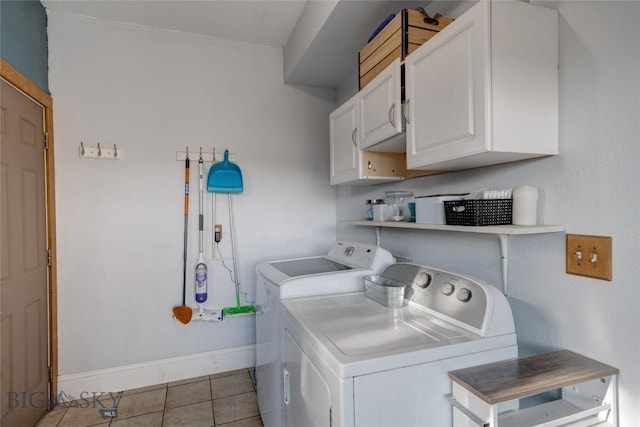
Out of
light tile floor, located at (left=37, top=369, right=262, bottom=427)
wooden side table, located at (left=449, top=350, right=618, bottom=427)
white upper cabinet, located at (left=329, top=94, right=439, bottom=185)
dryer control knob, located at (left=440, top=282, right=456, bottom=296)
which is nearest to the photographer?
wooden side table, located at (left=449, top=350, right=618, bottom=427)

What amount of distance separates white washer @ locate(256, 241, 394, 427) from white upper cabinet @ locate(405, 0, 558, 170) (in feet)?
2.62

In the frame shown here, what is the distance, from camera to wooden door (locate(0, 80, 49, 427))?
1.65 meters

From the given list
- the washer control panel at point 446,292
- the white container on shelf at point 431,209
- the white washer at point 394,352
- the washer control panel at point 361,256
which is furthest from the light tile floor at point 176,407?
the white container on shelf at point 431,209

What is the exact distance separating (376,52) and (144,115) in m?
1.76

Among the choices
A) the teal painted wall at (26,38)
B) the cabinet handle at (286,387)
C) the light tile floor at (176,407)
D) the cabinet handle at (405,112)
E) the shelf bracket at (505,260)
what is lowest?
the light tile floor at (176,407)

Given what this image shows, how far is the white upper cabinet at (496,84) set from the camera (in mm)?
1014

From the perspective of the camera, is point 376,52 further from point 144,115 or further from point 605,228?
point 144,115

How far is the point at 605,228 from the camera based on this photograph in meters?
0.99

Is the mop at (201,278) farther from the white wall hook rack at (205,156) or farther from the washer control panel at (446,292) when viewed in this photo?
the washer control panel at (446,292)

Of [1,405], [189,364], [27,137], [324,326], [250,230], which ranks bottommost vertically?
[189,364]

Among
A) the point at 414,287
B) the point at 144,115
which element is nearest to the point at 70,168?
the point at 144,115

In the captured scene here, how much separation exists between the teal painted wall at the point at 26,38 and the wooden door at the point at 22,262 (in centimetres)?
18

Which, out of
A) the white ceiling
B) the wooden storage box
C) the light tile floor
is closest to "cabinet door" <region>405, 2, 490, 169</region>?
the wooden storage box

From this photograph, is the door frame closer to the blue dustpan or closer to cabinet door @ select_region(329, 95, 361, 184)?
the blue dustpan
